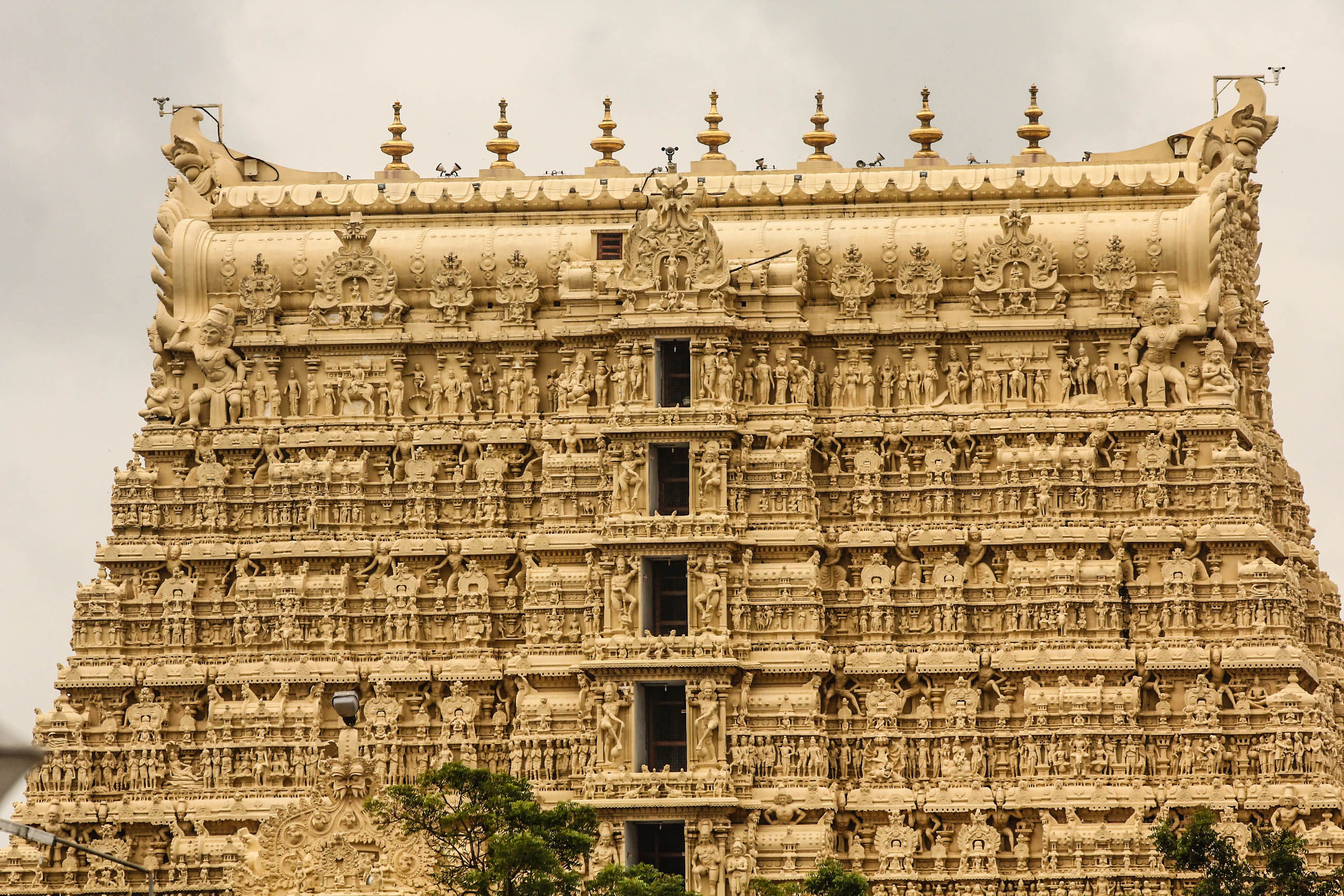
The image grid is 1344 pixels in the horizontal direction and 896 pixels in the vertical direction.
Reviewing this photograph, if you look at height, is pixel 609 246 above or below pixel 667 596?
above

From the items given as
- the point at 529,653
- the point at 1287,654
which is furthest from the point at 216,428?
Result: the point at 1287,654

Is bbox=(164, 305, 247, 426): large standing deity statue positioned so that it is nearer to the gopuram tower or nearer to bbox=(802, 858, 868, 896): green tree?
the gopuram tower

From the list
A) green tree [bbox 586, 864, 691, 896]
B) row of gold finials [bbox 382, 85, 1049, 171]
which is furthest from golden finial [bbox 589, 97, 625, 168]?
green tree [bbox 586, 864, 691, 896]

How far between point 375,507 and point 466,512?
2.10 meters

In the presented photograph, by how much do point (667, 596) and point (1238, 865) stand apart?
1349 centimetres

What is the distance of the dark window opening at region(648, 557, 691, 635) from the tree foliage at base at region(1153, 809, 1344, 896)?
11.3m

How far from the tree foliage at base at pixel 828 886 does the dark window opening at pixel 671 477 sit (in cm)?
1050

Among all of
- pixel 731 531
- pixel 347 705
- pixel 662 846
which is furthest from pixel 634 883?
pixel 731 531

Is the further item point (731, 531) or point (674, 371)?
point (674, 371)

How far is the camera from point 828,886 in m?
41.6

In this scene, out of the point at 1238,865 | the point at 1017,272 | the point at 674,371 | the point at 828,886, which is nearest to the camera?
the point at 828,886

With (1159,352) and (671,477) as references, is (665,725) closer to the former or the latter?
(671,477)

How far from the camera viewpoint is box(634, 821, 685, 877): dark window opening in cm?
4812

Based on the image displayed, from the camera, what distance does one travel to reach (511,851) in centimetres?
3925
